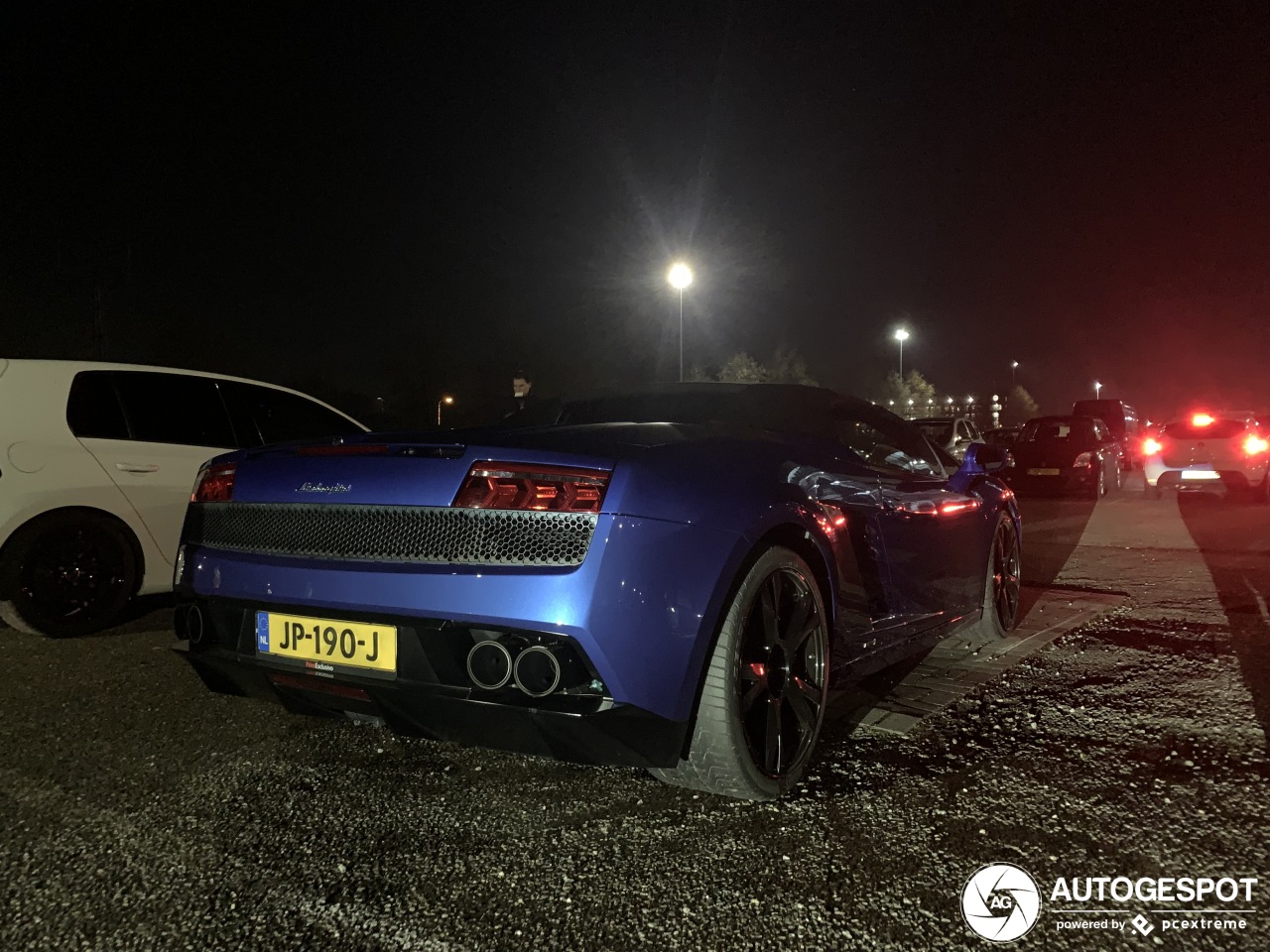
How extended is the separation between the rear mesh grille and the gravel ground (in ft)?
2.40

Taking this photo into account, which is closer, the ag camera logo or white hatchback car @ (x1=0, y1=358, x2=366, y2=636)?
the ag camera logo

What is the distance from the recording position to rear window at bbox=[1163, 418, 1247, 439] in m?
13.7

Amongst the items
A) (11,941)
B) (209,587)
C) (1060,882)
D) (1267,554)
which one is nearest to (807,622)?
(1060,882)

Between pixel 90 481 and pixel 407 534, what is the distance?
11.0ft

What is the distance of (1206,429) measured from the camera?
13867 millimetres

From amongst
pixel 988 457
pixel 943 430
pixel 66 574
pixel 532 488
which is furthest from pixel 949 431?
pixel 532 488

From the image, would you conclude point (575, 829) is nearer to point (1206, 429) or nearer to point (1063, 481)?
point (1063, 481)

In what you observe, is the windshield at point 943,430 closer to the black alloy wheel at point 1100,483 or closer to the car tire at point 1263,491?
the black alloy wheel at point 1100,483

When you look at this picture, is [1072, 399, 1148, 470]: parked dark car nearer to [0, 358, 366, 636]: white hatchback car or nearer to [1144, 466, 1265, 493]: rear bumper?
[1144, 466, 1265, 493]: rear bumper

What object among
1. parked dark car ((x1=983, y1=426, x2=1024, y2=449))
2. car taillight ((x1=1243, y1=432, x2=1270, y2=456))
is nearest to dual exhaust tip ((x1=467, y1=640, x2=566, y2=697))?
car taillight ((x1=1243, y1=432, x2=1270, y2=456))

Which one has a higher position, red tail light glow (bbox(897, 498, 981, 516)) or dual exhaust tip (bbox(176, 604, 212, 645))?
red tail light glow (bbox(897, 498, 981, 516))

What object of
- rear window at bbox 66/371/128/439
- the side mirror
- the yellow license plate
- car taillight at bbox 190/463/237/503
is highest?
Answer: rear window at bbox 66/371/128/439

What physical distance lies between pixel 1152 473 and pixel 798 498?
13856 millimetres

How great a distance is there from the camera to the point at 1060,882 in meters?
2.06
